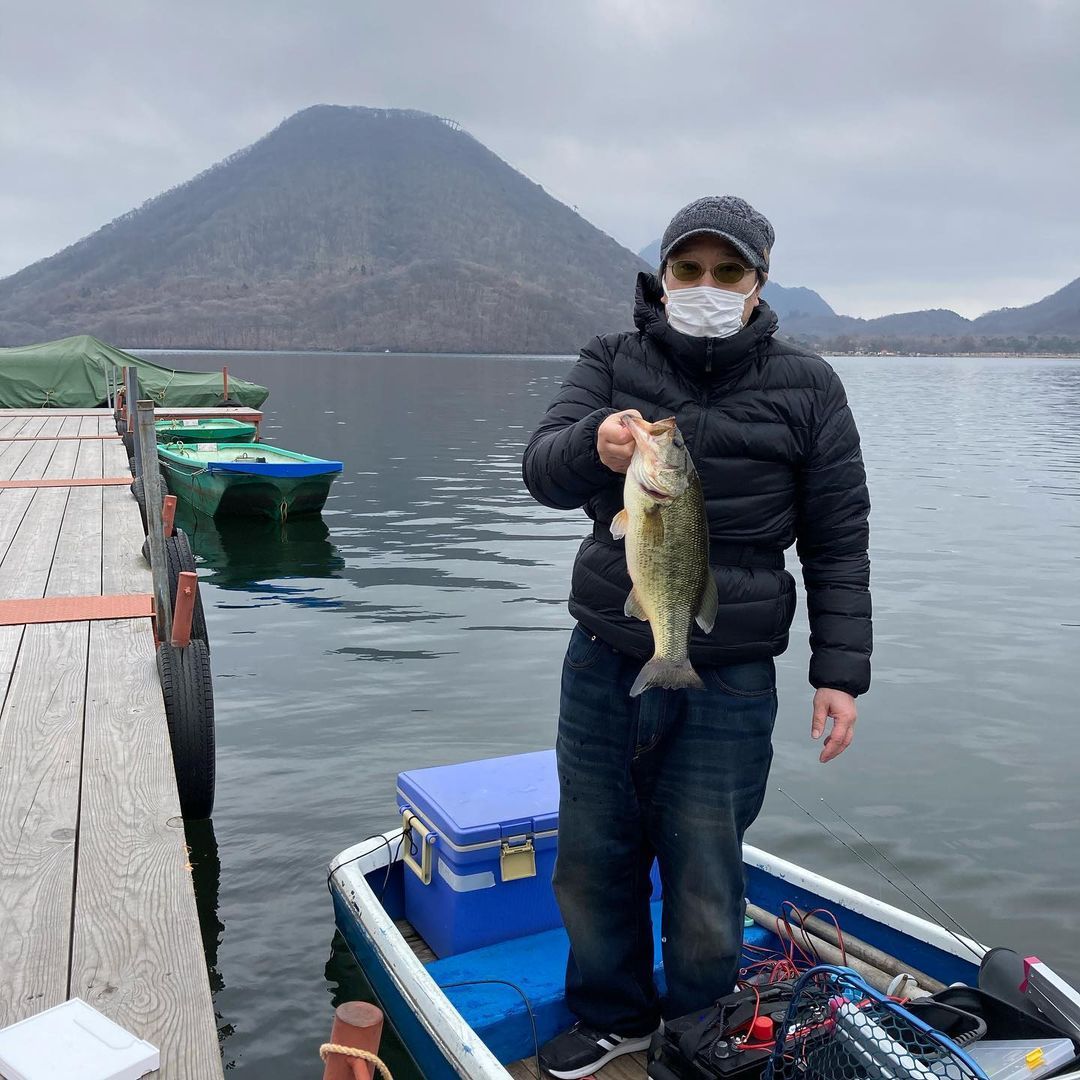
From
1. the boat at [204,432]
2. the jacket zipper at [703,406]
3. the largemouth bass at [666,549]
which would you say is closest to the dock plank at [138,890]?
Result: the largemouth bass at [666,549]

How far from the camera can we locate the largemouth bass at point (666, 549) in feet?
9.91

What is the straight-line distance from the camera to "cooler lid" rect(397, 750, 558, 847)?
4719mm

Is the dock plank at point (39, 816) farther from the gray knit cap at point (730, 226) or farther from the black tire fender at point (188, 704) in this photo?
the gray knit cap at point (730, 226)

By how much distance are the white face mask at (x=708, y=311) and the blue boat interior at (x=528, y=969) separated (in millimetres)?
2926

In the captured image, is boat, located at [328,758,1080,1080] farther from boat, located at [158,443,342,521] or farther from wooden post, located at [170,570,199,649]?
boat, located at [158,443,342,521]

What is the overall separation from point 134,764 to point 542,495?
3.02m

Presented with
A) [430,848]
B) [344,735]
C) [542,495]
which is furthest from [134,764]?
[344,735]

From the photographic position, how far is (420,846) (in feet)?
16.6

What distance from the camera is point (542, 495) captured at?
3441mm

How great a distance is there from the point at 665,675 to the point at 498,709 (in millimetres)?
7426

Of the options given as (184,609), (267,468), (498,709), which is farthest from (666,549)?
(267,468)

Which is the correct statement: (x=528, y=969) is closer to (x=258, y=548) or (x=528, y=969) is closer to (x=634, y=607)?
(x=634, y=607)

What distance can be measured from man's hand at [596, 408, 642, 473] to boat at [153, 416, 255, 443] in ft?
74.1

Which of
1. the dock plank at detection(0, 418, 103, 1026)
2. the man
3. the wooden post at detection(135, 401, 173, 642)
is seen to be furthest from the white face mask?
the wooden post at detection(135, 401, 173, 642)
